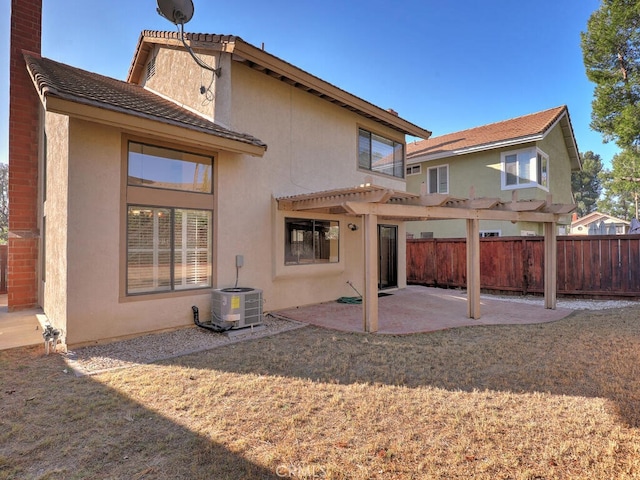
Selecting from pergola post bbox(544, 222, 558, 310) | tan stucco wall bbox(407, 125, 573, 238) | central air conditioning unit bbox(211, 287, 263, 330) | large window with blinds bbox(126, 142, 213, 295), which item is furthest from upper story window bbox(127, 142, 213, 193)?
tan stucco wall bbox(407, 125, 573, 238)

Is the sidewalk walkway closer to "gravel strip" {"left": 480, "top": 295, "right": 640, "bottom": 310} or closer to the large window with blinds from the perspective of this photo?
the large window with blinds

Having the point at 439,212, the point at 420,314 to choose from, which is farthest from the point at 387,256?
the point at 439,212

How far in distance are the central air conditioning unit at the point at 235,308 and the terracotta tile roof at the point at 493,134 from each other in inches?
519

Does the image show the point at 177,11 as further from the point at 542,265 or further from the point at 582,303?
the point at 582,303

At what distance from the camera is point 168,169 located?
6621 millimetres

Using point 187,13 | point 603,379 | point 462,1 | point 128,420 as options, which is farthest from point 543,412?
point 462,1

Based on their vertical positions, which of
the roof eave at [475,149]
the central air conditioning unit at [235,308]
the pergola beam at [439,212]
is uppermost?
the roof eave at [475,149]

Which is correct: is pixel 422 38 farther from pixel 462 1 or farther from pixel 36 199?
pixel 36 199

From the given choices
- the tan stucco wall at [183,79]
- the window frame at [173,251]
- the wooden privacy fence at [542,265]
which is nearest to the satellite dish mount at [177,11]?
the tan stucco wall at [183,79]

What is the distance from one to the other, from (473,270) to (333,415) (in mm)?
5792

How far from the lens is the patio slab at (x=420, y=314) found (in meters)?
7.28

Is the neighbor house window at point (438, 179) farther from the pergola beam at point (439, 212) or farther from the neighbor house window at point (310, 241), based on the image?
the neighbor house window at point (310, 241)

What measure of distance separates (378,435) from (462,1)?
14.3 m

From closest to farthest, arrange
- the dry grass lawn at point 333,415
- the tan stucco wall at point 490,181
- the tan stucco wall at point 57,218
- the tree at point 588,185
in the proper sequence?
the dry grass lawn at point 333,415, the tan stucco wall at point 57,218, the tan stucco wall at point 490,181, the tree at point 588,185
